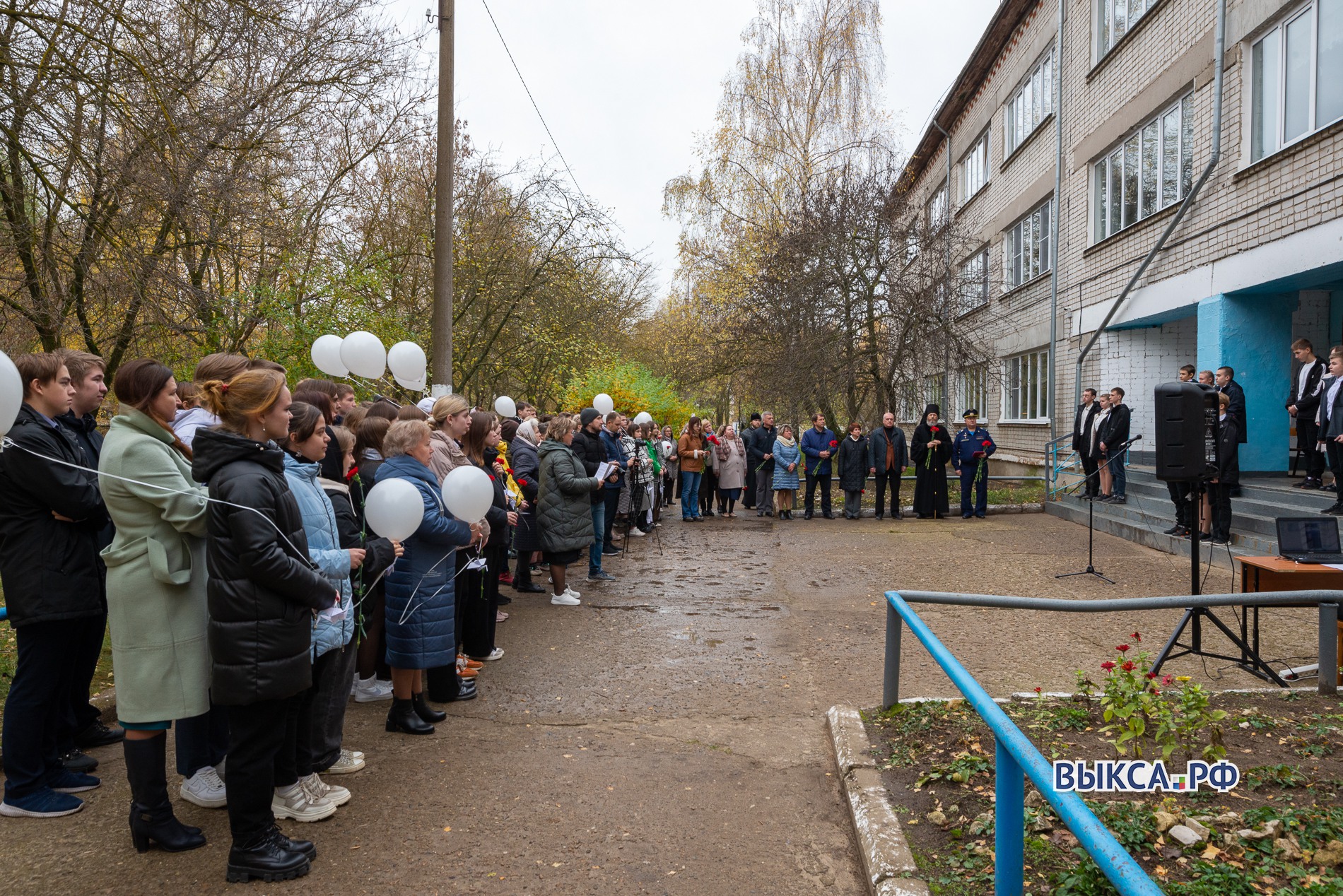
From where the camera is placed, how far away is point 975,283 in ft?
67.4

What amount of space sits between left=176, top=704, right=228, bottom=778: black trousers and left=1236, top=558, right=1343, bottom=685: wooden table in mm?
6583

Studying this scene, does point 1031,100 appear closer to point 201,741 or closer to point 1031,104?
point 1031,104

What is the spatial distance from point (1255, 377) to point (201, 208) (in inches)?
544

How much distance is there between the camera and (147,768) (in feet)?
12.0

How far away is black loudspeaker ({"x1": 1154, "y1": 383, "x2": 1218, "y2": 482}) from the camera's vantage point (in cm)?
682

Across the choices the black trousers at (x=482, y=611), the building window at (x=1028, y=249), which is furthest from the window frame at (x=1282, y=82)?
the black trousers at (x=482, y=611)

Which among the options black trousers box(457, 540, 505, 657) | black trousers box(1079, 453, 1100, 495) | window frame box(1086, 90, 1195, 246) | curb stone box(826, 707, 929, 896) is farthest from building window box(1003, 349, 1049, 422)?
curb stone box(826, 707, 929, 896)

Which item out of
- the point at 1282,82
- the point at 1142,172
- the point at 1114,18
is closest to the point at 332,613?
the point at 1282,82

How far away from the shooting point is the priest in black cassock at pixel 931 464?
1650 cm

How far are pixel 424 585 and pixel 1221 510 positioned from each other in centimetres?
1013

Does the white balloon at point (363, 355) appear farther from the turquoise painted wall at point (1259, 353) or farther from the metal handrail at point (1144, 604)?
the turquoise painted wall at point (1259, 353)

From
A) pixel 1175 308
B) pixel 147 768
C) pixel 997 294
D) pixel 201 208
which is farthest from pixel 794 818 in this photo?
pixel 997 294

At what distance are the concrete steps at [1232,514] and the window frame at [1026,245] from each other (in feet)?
20.8

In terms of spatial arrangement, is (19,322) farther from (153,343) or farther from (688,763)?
(688,763)
